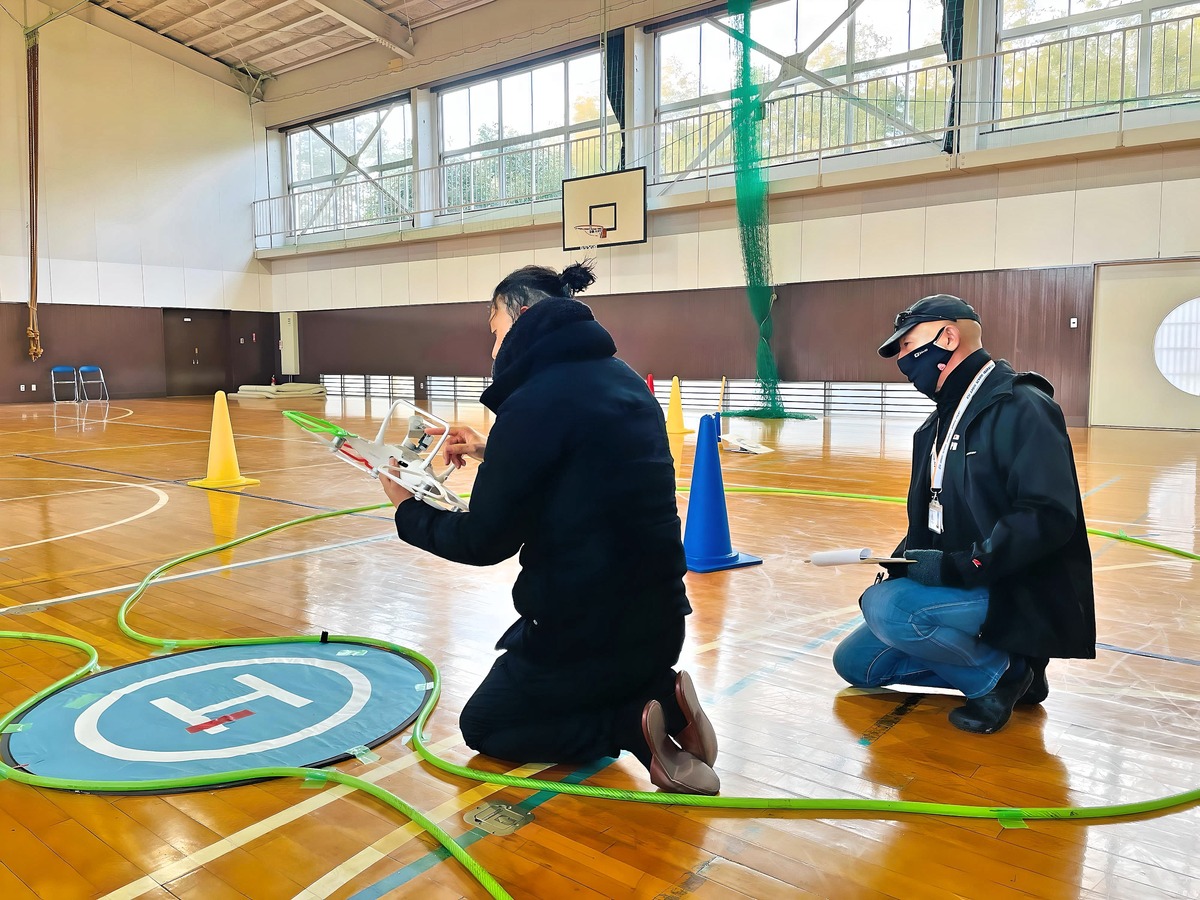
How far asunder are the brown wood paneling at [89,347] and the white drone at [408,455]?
64.4 feet

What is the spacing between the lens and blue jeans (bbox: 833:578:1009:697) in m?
2.49

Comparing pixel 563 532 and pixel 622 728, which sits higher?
pixel 563 532

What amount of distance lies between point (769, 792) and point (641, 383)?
110 centimetres

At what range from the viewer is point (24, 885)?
177 cm

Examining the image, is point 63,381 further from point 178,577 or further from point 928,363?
point 928,363

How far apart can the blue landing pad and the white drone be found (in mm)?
705

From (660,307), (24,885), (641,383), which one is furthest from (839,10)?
(24,885)

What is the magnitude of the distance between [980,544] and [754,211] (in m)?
12.3

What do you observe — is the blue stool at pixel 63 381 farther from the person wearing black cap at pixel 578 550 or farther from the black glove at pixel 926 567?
the black glove at pixel 926 567

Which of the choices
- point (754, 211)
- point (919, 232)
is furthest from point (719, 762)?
point (919, 232)

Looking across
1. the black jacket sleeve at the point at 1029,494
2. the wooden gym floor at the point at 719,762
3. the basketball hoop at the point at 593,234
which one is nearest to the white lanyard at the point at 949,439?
the black jacket sleeve at the point at 1029,494

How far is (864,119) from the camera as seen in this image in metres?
13.9

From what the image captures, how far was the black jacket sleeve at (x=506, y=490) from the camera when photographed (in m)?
2.10

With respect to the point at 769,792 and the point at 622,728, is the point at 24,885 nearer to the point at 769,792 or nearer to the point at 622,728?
the point at 622,728
